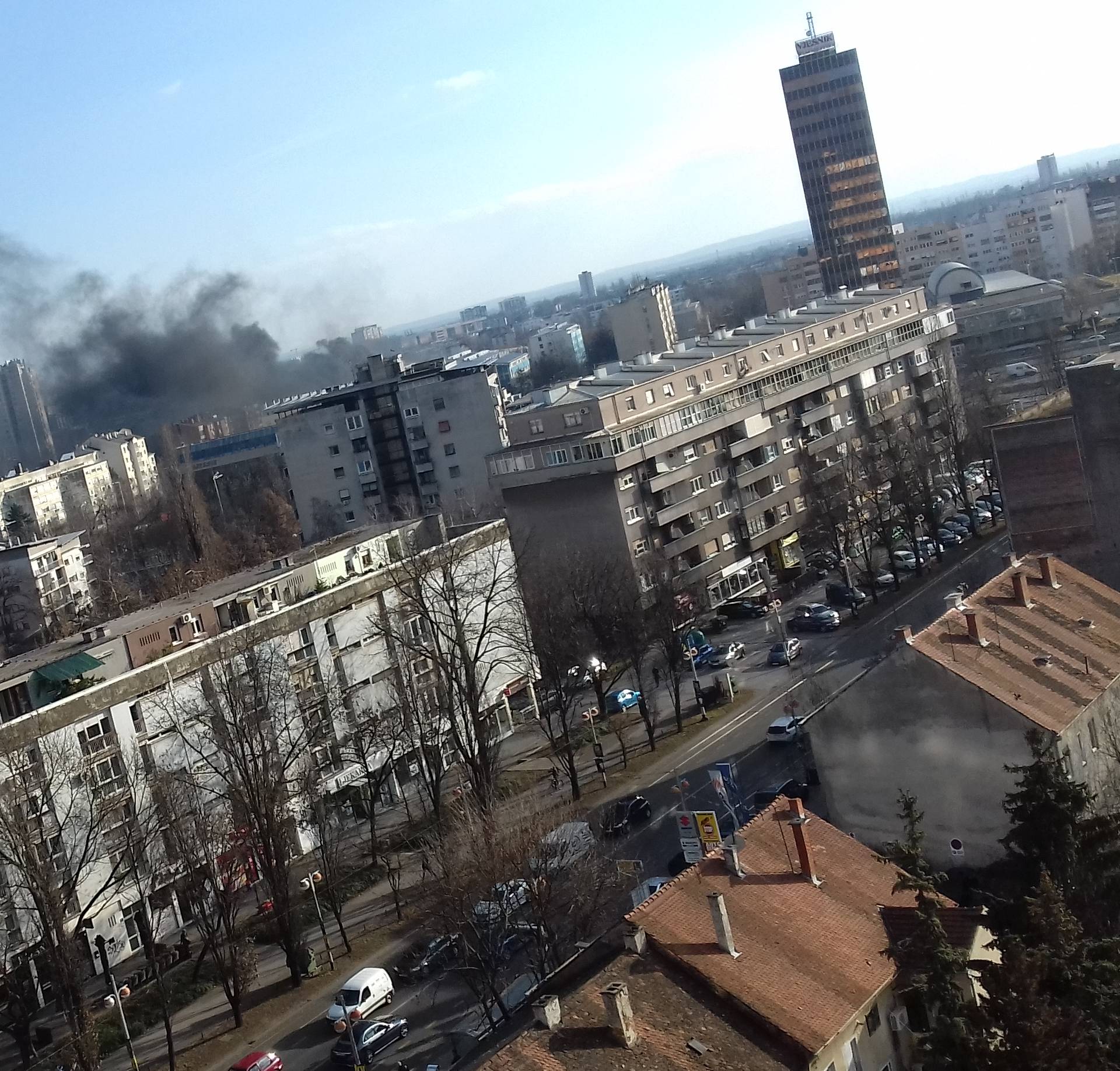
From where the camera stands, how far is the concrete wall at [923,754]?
1834cm

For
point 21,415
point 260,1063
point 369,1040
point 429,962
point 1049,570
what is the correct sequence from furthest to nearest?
point 21,415, point 1049,570, point 429,962, point 260,1063, point 369,1040

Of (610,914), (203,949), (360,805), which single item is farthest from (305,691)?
(610,914)

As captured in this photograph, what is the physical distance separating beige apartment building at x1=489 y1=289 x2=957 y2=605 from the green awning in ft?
52.3

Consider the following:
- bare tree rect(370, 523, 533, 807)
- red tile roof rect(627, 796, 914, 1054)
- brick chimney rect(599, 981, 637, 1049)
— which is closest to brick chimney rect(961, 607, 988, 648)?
red tile roof rect(627, 796, 914, 1054)

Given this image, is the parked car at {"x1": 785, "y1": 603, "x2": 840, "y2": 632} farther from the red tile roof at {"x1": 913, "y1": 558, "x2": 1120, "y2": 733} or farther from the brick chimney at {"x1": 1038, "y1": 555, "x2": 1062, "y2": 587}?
the brick chimney at {"x1": 1038, "y1": 555, "x2": 1062, "y2": 587}

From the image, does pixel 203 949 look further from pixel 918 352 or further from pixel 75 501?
pixel 75 501

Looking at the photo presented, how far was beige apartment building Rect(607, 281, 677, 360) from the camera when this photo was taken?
10556 cm

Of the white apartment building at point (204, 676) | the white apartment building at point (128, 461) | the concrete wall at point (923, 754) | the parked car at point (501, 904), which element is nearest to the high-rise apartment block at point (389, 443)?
the white apartment building at point (204, 676)

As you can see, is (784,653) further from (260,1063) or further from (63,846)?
(260,1063)

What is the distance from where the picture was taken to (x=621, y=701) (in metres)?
34.9

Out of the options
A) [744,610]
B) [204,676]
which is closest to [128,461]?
[744,610]

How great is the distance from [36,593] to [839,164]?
66.1m

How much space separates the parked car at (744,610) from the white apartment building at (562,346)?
104 m

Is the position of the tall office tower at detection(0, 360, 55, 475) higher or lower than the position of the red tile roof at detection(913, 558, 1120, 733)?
higher
